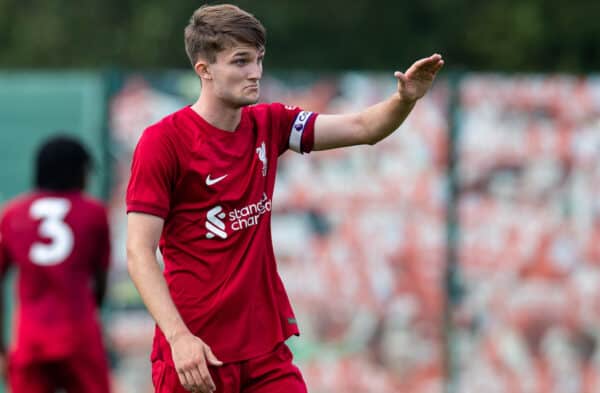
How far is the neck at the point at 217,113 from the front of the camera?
5066mm

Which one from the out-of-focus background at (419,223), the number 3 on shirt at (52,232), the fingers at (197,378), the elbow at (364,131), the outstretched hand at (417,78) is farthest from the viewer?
the out-of-focus background at (419,223)

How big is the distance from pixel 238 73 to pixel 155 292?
880mm

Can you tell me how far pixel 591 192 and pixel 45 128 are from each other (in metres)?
4.57

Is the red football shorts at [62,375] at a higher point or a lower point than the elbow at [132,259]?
lower

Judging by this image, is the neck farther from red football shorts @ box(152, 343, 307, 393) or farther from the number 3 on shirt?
the number 3 on shirt

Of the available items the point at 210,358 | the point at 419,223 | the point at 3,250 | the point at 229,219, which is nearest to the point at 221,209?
the point at 229,219

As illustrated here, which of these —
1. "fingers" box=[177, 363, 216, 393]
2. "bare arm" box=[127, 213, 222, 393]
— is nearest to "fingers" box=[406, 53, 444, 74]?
"bare arm" box=[127, 213, 222, 393]

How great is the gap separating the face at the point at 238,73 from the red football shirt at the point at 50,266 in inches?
107

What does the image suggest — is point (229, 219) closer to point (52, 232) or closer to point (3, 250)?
point (52, 232)

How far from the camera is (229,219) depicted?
198 inches

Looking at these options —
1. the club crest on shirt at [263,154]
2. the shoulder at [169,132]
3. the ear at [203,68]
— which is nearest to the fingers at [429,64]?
the club crest on shirt at [263,154]

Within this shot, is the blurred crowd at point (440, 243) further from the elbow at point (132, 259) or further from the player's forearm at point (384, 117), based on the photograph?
the elbow at point (132, 259)

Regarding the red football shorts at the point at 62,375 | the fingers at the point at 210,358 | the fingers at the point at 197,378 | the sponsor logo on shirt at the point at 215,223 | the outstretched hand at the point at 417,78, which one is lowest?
the red football shorts at the point at 62,375

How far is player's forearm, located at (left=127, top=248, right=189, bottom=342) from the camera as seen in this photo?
4688 millimetres
